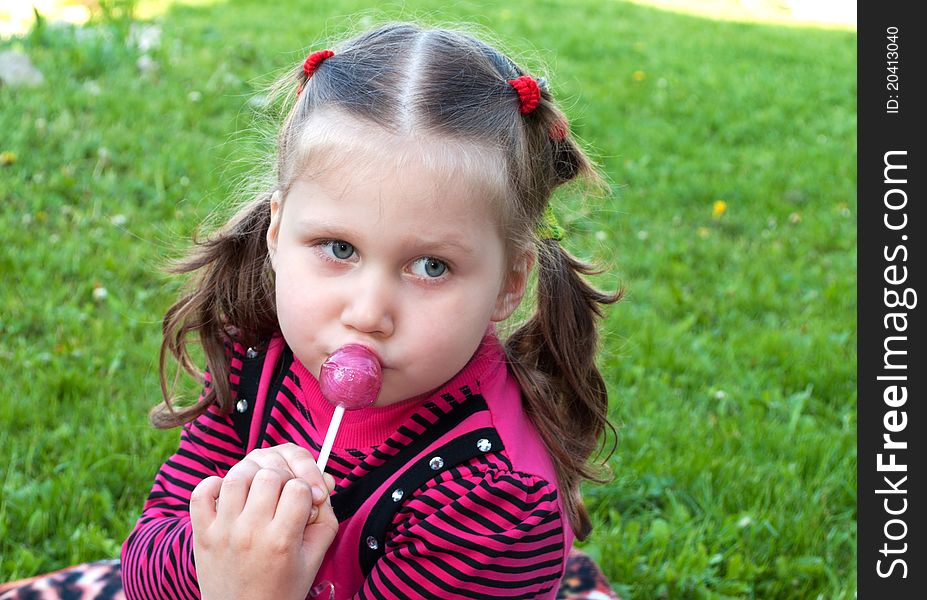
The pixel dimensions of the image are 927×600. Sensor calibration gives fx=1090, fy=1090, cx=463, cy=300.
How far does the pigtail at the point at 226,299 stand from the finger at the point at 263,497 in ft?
1.80

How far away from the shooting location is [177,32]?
7.03 metres

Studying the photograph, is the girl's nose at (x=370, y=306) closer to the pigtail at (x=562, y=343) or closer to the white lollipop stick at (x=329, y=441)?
the white lollipop stick at (x=329, y=441)

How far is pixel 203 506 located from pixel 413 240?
1.71ft

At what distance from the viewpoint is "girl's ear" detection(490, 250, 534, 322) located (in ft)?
6.31

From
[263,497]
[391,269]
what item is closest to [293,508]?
[263,497]

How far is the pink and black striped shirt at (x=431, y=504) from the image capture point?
5.90 ft

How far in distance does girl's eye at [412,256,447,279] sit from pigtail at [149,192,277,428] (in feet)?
1.87

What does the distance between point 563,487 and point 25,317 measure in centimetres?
218

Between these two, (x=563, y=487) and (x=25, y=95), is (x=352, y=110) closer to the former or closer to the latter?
(x=563, y=487)

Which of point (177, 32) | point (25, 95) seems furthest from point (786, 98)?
point (25, 95)

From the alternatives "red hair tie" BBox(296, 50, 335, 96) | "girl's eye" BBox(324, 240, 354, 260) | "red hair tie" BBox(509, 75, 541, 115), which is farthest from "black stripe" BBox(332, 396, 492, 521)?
"red hair tie" BBox(296, 50, 335, 96)

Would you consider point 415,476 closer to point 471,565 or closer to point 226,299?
point 471,565

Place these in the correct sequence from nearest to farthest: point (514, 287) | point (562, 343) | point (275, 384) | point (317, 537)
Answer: point (317, 537) < point (514, 287) < point (275, 384) < point (562, 343)

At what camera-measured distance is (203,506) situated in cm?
168
